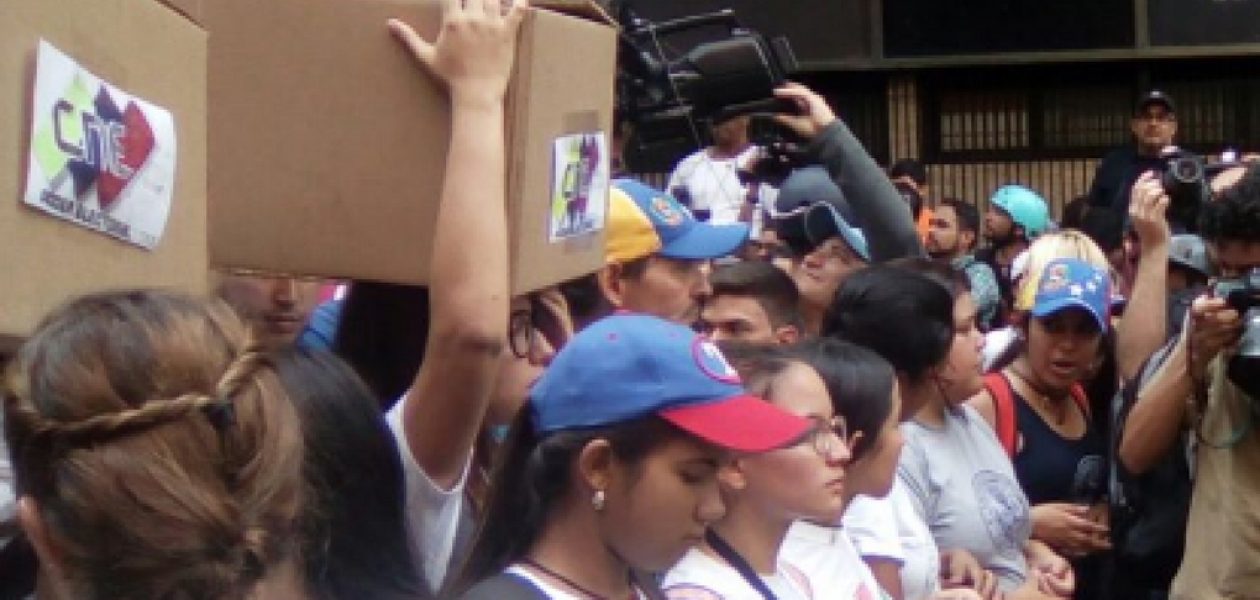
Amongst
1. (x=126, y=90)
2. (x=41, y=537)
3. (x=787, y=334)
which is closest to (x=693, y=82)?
(x=787, y=334)

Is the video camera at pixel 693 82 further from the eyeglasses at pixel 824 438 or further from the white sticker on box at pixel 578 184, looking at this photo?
the white sticker on box at pixel 578 184

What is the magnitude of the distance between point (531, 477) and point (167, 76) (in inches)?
25.2

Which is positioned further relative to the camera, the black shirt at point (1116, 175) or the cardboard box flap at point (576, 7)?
the black shirt at point (1116, 175)

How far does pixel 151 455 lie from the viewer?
1.59 metres

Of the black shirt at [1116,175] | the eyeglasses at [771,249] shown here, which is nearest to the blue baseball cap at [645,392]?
the eyeglasses at [771,249]

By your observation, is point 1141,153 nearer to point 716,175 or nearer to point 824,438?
point 716,175

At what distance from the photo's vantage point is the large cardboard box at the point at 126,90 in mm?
1989

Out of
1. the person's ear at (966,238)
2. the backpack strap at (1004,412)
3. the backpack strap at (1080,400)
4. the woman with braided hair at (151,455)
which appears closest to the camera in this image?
the woman with braided hair at (151,455)

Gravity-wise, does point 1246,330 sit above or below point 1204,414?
above

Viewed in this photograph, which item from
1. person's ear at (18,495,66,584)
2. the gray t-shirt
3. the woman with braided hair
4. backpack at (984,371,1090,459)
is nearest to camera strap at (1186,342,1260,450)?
backpack at (984,371,1090,459)

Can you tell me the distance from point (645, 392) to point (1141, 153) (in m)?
7.68

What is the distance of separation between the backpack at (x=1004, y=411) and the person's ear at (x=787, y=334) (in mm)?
783

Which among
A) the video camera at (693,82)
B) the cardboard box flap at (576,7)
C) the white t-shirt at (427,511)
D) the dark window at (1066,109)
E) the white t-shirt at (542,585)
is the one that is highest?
the dark window at (1066,109)

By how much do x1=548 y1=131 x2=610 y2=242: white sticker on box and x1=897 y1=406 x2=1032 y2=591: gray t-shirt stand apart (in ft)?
4.82
